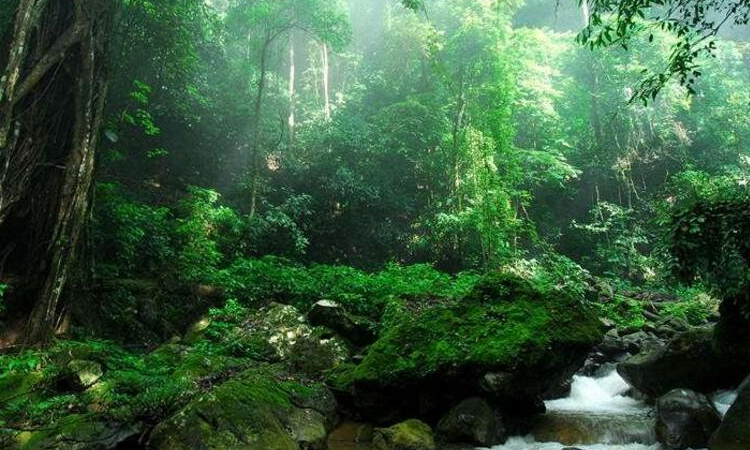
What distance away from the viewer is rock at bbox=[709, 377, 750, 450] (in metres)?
5.26

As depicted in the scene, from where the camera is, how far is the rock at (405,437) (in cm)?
580

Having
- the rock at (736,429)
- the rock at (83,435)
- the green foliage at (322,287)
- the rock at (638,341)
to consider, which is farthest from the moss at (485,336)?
the rock at (83,435)

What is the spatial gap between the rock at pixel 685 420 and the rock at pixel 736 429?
1.03 feet

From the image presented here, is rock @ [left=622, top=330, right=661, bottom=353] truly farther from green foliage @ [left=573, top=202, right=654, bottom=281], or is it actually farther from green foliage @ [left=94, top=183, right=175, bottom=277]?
green foliage @ [left=94, top=183, right=175, bottom=277]

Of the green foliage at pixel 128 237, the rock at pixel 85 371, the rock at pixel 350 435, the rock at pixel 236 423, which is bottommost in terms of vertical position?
the rock at pixel 350 435

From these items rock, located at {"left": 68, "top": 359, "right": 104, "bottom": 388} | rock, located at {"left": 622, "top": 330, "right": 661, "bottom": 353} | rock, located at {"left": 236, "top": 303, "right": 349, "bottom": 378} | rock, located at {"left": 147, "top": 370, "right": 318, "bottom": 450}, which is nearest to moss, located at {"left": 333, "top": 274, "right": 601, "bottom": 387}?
rock, located at {"left": 236, "top": 303, "right": 349, "bottom": 378}

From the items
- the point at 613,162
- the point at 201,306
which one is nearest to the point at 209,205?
the point at 201,306

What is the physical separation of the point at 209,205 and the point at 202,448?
8278 millimetres

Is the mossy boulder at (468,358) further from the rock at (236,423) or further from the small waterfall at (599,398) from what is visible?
the rock at (236,423)

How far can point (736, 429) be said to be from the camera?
5.37m

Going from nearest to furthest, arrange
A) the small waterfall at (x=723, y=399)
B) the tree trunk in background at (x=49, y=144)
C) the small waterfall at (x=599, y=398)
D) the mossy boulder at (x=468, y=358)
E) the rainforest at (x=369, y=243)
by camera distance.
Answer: the rainforest at (x=369, y=243)
the small waterfall at (x=723, y=399)
the mossy boulder at (x=468, y=358)
the tree trunk in background at (x=49, y=144)
the small waterfall at (x=599, y=398)

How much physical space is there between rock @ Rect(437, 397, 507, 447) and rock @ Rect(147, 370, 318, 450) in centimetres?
165

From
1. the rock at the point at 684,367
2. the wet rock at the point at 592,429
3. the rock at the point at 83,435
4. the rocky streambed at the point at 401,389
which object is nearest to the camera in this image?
the rock at the point at 83,435

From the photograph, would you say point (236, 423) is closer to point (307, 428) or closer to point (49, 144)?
point (307, 428)
